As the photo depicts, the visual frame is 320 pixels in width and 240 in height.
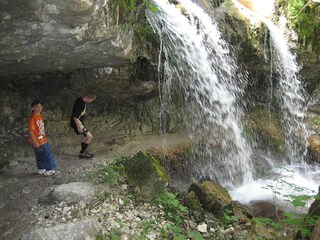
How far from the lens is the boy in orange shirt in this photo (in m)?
6.61

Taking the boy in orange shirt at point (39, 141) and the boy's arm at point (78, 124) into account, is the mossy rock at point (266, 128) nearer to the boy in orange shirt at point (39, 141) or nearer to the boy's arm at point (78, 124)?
the boy's arm at point (78, 124)

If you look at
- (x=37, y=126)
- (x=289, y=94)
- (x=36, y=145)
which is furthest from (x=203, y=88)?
(x=36, y=145)

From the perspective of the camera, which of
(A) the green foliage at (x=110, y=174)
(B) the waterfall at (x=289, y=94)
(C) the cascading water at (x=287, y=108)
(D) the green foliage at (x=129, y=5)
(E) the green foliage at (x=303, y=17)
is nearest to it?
(A) the green foliage at (x=110, y=174)

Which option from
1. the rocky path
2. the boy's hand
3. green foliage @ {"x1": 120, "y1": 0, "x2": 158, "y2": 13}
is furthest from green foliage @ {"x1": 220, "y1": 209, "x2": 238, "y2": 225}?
green foliage @ {"x1": 120, "y1": 0, "x2": 158, "y2": 13}

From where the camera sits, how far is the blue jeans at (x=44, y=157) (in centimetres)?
684

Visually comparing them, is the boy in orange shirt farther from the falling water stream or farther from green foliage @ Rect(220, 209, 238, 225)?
green foliage @ Rect(220, 209, 238, 225)

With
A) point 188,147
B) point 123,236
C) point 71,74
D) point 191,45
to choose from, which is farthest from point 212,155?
point 123,236

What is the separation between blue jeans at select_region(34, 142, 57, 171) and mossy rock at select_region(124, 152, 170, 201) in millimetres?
1548

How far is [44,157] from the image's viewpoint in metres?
6.91

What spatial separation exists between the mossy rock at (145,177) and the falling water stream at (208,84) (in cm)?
272

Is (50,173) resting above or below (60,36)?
below

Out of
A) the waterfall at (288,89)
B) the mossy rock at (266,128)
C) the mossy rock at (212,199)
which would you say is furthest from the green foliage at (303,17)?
the mossy rock at (212,199)

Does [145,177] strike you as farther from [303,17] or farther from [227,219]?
[303,17]

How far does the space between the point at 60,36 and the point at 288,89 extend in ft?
28.3
